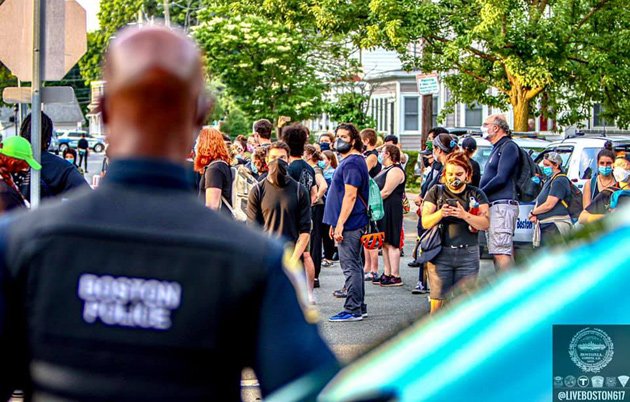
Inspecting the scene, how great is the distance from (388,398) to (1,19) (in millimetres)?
8593

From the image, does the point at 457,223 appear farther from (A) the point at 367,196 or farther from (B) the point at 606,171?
(B) the point at 606,171

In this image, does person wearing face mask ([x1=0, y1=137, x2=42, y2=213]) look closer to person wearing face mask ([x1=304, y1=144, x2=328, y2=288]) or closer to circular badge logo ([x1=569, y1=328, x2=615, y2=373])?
circular badge logo ([x1=569, y1=328, x2=615, y2=373])

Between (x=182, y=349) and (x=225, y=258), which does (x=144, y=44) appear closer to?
(x=225, y=258)

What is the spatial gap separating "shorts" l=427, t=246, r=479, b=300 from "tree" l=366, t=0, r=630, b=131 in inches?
614

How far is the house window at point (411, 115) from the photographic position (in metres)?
54.8

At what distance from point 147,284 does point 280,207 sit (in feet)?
26.7

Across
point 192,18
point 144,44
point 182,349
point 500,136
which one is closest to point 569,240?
point 182,349

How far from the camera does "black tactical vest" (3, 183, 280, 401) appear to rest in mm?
1995

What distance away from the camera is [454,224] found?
8.97 metres

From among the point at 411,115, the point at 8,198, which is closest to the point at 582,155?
the point at 8,198

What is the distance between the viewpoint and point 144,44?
2.10 metres

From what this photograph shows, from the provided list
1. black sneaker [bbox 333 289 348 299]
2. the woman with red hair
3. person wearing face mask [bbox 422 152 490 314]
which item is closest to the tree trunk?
black sneaker [bbox 333 289 348 299]

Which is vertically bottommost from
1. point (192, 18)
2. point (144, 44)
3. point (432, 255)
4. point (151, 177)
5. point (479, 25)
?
point (432, 255)

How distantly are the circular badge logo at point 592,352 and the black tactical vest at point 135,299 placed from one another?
97cm
